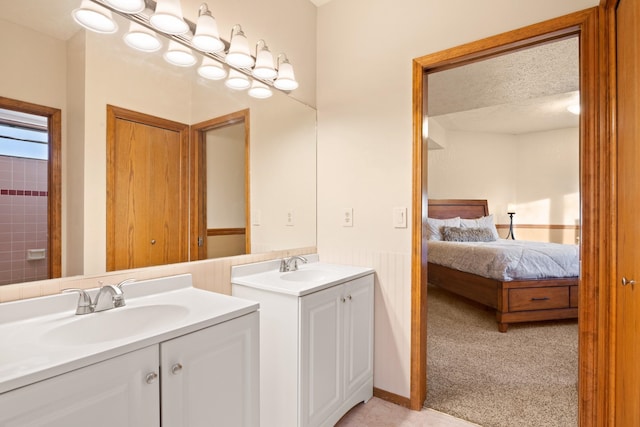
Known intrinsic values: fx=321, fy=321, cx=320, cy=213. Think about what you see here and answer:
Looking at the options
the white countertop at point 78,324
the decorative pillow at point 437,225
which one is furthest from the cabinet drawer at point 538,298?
the white countertop at point 78,324

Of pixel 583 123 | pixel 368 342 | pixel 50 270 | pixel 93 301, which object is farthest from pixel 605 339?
pixel 50 270

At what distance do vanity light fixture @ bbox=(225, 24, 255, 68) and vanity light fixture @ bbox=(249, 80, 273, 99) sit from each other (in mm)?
197

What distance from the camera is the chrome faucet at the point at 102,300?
1.11 m

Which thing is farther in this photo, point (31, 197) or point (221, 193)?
point (221, 193)

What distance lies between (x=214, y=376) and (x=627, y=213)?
1.56 m

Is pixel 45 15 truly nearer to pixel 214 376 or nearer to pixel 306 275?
pixel 214 376

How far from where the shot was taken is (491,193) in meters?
5.81

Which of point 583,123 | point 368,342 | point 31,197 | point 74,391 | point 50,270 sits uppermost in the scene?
point 583,123

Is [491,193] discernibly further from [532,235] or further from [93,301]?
[93,301]

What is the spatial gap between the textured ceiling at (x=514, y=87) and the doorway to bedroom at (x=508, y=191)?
1 centimetres

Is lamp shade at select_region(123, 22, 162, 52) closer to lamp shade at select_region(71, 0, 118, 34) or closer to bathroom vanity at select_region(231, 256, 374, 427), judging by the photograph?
lamp shade at select_region(71, 0, 118, 34)

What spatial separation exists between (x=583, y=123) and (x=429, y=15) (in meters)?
1.01

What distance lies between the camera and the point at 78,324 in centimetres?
106

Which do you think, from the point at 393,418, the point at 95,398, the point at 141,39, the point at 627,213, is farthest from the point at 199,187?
the point at 627,213
